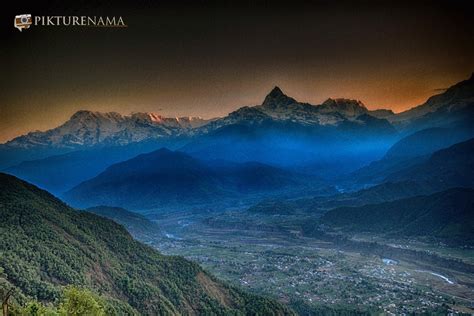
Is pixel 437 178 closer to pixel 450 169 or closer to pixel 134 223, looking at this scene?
pixel 450 169

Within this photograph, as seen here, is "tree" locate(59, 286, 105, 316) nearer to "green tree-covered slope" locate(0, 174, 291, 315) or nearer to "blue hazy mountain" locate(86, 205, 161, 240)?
"green tree-covered slope" locate(0, 174, 291, 315)

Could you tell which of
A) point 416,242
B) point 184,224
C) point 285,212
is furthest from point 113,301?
point 285,212

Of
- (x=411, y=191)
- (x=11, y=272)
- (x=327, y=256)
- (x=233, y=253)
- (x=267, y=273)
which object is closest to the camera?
(x=11, y=272)

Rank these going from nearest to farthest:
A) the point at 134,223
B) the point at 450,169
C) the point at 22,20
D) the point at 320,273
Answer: the point at 22,20 < the point at 320,273 < the point at 134,223 < the point at 450,169

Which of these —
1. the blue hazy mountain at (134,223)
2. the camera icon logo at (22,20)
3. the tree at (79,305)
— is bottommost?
the blue hazy mountain at (134,223)

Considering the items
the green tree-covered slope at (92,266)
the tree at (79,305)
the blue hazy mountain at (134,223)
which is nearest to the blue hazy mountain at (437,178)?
the blue hazy mountain at (134,223)

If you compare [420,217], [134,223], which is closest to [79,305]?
[420,217]

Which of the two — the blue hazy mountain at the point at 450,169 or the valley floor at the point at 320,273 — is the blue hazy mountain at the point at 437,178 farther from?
the valley floor at the point at 320,273

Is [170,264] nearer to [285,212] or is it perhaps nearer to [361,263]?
[361,263]
